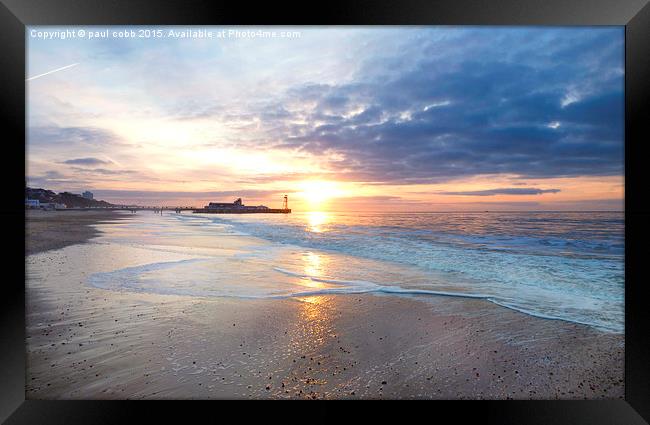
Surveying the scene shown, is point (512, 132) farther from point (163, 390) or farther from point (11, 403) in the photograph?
point (11, 403)

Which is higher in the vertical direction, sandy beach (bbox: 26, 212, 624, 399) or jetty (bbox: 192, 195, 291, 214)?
jetty (bbox: 192, 195, 291, 214)

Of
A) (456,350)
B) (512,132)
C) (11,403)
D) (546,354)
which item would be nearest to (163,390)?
(11,403)

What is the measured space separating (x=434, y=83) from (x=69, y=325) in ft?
16.1

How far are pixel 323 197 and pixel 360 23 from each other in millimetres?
3336

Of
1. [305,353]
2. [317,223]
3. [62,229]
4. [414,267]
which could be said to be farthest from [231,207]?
[305,353]

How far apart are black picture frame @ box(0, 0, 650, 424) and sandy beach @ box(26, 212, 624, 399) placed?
90 mm

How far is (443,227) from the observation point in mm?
9125

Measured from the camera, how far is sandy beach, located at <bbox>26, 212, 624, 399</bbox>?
201 centimetres

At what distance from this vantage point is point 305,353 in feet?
6.84

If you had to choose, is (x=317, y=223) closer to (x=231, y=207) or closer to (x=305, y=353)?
(x=231, y=207)

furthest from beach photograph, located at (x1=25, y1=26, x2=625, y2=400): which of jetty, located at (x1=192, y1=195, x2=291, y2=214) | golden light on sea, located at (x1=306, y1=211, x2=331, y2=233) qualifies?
golden light on sea, located at (x1=306, y1=211, x2=331, y2=233)

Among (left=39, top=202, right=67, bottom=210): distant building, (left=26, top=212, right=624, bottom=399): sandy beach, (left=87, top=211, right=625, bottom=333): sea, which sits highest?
(left=39, top=202, right=67, bottom=210): distant building

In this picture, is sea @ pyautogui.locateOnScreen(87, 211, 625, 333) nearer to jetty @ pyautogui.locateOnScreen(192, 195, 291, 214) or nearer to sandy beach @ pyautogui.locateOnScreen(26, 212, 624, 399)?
sandy beach @ pyautogui.locateOnScreen(26, 212, 624, 399)

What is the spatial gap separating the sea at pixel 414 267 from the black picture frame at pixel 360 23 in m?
0.34
